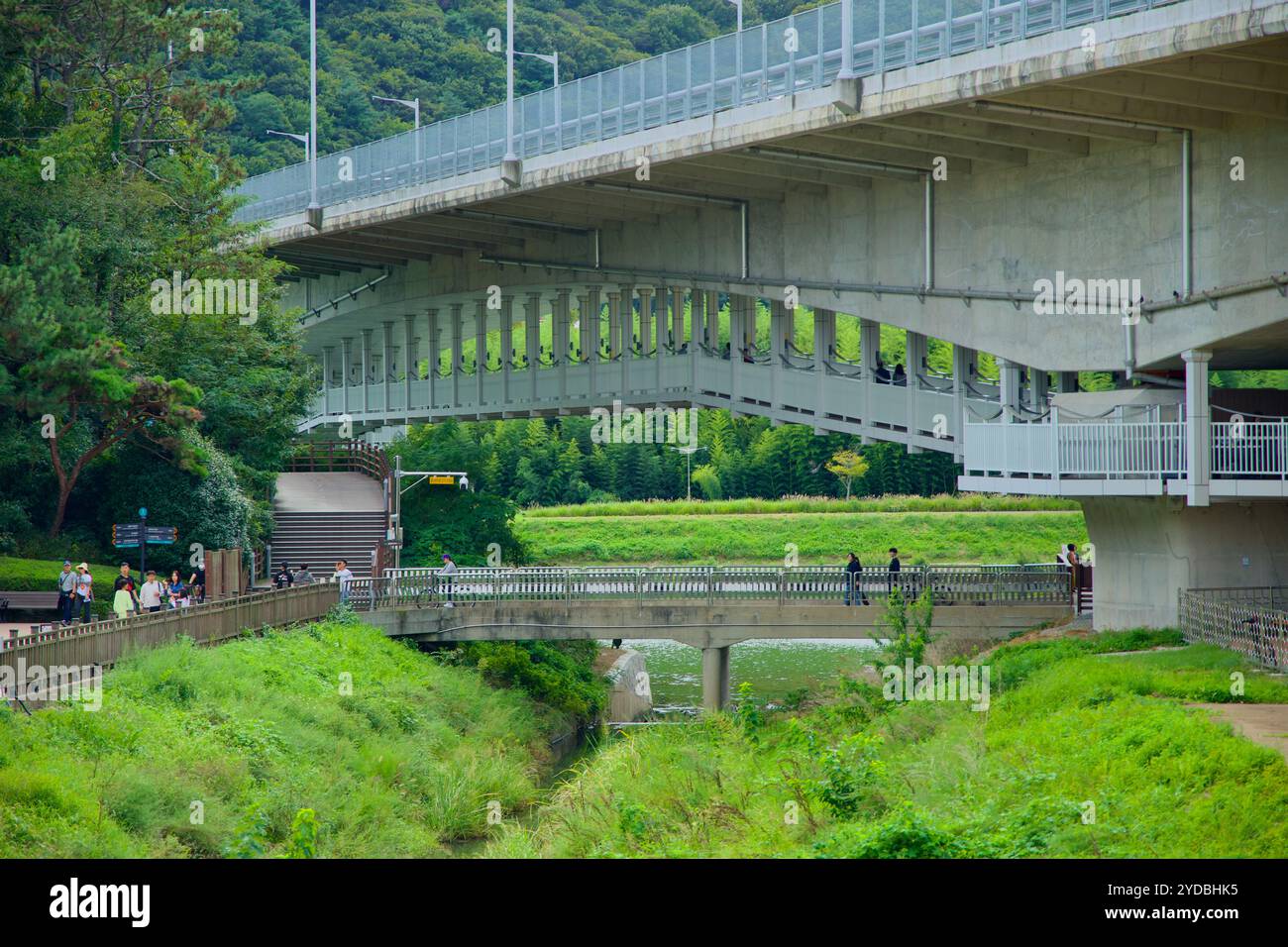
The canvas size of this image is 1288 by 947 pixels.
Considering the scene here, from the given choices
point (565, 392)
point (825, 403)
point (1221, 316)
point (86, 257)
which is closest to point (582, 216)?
point (565, 392)

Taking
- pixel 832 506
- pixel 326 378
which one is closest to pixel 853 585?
pixel 326 378

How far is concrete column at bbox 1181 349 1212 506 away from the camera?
25.7 metres

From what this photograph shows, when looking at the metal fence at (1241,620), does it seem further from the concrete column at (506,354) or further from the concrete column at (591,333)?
the concrete column at (506,354)

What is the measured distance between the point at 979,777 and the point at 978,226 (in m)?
13.0

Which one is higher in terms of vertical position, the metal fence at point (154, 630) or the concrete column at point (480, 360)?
the concrete column at point (480, 360)

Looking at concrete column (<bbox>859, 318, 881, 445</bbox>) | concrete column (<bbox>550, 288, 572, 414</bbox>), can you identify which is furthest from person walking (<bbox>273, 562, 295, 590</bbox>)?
concrete column (<bbox>859, 318, 881, 445</bbox>)

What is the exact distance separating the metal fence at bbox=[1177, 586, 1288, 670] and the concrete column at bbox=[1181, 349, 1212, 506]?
1849mm

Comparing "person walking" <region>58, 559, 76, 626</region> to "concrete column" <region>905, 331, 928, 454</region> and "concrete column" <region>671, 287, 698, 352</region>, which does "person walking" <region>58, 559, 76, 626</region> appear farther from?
"concrete column" <region>905, 331, 928, 454</region>

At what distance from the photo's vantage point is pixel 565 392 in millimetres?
42156

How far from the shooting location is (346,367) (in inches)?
2140

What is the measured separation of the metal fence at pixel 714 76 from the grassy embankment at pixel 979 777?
9775mm

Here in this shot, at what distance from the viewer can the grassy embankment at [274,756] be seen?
19.6m

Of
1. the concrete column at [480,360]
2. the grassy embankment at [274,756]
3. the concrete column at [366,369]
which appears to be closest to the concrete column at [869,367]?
the grassy embankment at [274,756]
